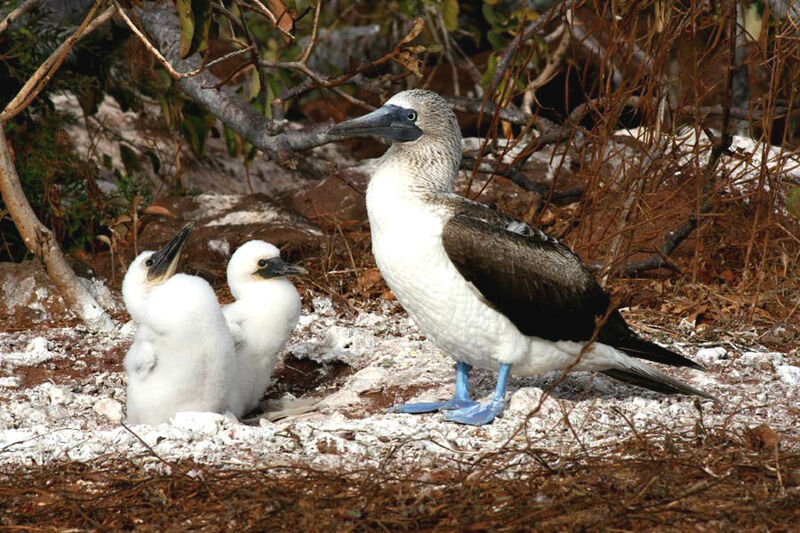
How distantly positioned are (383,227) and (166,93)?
10.4 ft

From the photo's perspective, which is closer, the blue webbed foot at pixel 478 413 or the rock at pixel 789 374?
the blue webbed foot at pixel 478 413

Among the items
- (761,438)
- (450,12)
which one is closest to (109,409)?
(761,438)

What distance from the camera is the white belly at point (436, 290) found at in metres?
3.92

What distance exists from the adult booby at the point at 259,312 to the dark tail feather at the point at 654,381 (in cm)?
137

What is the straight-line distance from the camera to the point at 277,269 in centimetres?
468

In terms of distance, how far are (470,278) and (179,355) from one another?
1128mm

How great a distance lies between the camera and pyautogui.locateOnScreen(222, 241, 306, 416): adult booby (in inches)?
181

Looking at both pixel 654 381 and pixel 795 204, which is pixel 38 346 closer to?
pixel 654 381

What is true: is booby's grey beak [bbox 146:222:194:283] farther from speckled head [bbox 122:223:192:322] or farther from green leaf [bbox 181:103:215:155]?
green leaf [bbox 181:103:215:155]

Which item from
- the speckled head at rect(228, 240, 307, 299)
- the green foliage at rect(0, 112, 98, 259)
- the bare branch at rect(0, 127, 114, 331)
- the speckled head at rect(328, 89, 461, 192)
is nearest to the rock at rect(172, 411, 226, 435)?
the speckled head at rect(228, 240, 307, 299)

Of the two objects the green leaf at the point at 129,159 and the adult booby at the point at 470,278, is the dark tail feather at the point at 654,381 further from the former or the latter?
the green leaf at the point at 129,159

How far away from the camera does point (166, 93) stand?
264 inches

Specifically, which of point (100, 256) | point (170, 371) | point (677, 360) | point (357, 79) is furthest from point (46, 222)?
point (677, 360)

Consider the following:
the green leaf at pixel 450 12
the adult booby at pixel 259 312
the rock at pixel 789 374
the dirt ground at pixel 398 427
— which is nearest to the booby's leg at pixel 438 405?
the dirt ground at pixel 398 427
